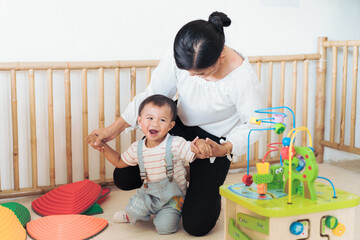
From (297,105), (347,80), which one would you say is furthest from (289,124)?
(347,80)

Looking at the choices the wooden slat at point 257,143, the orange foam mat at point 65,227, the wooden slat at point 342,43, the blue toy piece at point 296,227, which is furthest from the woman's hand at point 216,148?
the wooden slat at point 342,43

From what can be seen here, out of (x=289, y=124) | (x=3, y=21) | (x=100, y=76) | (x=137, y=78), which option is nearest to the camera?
(x=3, y=21)

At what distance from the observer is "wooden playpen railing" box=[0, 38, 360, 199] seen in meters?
1.97

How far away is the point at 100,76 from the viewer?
207 cm

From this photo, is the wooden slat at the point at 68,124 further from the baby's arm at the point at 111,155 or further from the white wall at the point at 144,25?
the baby's arm at the point at 111,155

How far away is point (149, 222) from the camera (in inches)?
68.2

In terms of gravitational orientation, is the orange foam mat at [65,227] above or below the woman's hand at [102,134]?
below

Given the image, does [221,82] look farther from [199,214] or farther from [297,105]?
[297,105]

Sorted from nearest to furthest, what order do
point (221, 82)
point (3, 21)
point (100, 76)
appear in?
point (221, 82) < point (3, 21) < point (100, 76)

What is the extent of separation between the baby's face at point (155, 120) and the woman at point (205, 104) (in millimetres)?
83

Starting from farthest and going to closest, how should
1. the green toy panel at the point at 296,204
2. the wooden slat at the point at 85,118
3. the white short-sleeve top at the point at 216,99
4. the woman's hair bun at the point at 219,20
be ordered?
the wooden slat at the point at 85,118, the white short-sleeve top at the point at 216,99, the woman's hair bun at the point at 219,20, the green toy panel at the point at 296,204

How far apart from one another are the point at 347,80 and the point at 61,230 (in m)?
1.80

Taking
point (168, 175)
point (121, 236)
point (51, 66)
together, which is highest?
point (51, 66)

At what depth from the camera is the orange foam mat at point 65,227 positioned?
1.56 m
